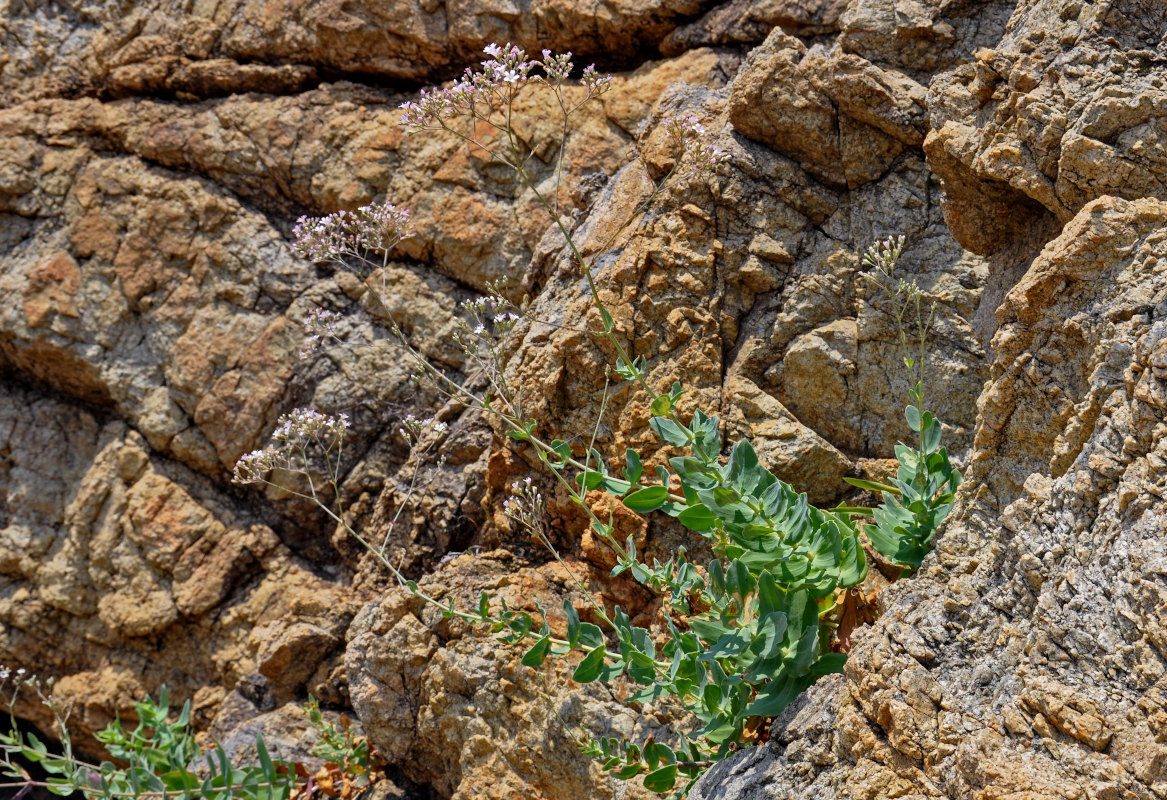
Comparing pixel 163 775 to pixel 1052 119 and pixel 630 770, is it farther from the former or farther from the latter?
pixel 1052 119

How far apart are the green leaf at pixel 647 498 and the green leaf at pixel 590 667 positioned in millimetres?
615

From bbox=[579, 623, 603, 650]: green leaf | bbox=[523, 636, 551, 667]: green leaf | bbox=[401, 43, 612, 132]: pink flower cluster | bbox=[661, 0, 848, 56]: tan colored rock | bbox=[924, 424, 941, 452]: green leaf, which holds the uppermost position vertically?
bbox=[661, 0, 848, 56]: tan colored rock

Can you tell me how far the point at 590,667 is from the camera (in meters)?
4.12

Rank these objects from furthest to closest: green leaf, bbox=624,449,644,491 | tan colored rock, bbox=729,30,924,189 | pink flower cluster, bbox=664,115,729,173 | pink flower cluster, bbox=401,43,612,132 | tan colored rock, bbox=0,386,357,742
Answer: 1. tan colored rock, bbox=0,386,357,742
2. tan colored rock, bbox=729,30,924,189
3. pink flower cluster, bbox=664,115,729,173
4. pink flower cluster, bbox=401,43,612,132
5. green leaf, bbox=624,449,644,491

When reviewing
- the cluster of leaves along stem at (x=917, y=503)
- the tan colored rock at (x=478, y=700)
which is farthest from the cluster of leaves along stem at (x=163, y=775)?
the cluster of leaves along stem at (x=917, y=503)

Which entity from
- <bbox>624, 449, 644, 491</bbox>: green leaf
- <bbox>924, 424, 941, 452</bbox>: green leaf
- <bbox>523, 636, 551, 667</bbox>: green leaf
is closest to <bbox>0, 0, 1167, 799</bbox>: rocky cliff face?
<bbox>924, 424, 941, 452</bbox>: green leaf

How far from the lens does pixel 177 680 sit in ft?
22.5

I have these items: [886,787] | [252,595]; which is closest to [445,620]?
[252,595]

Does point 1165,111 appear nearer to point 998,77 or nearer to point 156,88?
point 998,77

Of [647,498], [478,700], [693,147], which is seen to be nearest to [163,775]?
[478,700]

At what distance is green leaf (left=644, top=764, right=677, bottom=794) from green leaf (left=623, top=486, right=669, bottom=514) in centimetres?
105

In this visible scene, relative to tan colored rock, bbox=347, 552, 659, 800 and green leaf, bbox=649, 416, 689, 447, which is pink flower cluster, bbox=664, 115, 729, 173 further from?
tan colored rock, bbox=347, 552, 659, 800

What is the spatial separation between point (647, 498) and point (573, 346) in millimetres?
1391

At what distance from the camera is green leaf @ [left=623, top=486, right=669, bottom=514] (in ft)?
13.3
